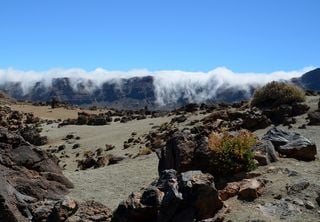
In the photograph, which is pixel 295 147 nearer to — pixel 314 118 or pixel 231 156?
pixel 231 156

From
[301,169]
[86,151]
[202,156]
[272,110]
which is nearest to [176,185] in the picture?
[202,156]

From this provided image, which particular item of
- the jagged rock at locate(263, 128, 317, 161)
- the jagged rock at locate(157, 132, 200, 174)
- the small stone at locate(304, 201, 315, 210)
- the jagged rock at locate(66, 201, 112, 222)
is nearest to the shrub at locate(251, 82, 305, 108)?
the jagged rock at locate(263, 128, 317, 161)

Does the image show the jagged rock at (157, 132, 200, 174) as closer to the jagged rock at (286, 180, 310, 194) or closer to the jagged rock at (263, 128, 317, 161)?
the jagged rock at (263, 128, 317, 161)

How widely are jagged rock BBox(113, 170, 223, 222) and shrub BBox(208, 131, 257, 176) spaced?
1.86 meters

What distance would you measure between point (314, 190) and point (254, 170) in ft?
7.68

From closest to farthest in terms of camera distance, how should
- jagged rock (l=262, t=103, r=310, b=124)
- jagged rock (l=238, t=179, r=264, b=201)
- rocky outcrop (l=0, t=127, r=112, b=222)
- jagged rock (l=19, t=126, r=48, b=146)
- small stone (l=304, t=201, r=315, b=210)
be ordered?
small stone (l=304, t=201, r=315, b=210) < jagged rock (l=238, t=179, r=264, b=201) < rocky outcrop (l=0, t=127, r=112, b=222) < jagged rock (l=262, t=103, r=310, b=124) < jagged rock (l=19, t=126, r=48, b=146)

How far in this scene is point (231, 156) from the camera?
16578 mm

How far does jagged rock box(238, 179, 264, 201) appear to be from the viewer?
48.1ft

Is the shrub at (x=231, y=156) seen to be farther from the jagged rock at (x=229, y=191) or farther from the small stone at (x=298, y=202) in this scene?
the small stone at (x=298, y=202)

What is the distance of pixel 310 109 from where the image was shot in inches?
1255

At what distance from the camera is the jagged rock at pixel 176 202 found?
45.2ft

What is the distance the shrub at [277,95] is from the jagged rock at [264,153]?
16199 mm

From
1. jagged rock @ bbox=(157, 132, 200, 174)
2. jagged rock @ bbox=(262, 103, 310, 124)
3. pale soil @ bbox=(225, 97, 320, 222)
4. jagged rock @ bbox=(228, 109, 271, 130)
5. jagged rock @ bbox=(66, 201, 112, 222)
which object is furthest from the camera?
jagged rock @ bbox=(262, 103, 310, 124)

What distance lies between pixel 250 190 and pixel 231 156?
2014mm
